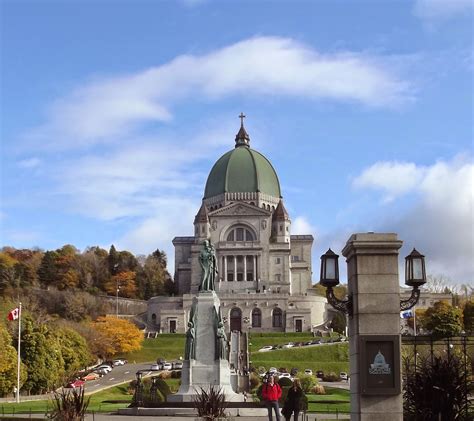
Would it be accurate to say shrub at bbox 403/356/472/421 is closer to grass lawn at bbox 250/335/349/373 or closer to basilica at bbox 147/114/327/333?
grass lawn at bbox 250/335/349/373

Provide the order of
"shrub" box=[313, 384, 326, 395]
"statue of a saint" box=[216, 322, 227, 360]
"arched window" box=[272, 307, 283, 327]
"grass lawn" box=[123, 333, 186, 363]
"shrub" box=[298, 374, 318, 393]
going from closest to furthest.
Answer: "statue of a saint" box=[216, 322, 227, 360] → "shrub" box=[313, 384, 326, 395] → "shrub" box=[298, 374, 318, 393] → "grass lawn" box=[123, 333, 186, 363] → "arched window" box=[272, 307, 283, 327]

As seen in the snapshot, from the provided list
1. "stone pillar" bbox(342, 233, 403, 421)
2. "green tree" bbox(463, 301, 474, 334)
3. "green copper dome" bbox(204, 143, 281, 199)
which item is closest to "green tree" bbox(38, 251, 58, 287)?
Answer: "green copper dome" bbox(204, 143, 281, 199)

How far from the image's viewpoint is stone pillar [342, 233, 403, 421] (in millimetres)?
14594

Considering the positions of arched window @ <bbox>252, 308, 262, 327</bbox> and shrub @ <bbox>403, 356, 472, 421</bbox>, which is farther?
arched window @ <bbox>252, 308, 262, 327</bbox>

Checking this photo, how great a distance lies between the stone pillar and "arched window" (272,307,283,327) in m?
91.6

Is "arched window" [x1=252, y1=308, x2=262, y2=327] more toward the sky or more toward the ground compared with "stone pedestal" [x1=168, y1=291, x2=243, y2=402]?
more toward the sky

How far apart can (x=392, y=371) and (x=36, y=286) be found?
10824 centimetres

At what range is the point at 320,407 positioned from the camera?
125 feet

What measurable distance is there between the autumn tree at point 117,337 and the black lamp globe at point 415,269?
70.3 m

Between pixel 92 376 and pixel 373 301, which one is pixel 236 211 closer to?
pixel 92 376

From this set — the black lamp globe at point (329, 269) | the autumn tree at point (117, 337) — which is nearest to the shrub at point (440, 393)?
the black lamp globe at point (329, 269)

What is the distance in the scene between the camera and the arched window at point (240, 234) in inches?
4628

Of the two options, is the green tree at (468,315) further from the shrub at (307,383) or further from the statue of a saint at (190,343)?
the statue of a saint at (190,343)

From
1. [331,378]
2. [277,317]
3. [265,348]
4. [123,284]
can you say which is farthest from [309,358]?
[123,284]
